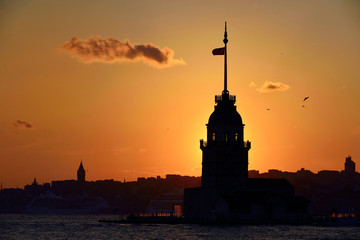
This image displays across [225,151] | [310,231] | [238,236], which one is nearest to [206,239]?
[238,236]

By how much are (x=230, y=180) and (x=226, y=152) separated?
14.8ft

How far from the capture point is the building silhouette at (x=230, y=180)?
429ft

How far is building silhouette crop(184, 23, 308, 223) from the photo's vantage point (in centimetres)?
13062

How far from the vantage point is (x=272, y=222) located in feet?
422

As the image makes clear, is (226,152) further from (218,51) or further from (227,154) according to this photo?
(218,51)

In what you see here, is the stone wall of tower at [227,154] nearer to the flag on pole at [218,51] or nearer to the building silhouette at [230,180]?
the building silhouette at [230,180]

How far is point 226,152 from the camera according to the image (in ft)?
438

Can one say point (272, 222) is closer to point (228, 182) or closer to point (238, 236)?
point (228, 182)

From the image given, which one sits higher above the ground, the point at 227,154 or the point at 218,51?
the point at 218,51

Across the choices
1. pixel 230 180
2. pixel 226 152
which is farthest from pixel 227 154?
pixel 230 180

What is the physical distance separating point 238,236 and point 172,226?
34038 millimetres

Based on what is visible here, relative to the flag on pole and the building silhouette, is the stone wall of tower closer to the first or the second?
the building silhouette

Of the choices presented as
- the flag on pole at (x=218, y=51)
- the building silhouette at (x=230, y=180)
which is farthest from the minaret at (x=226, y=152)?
the flag on pole at (x=218, y=51)

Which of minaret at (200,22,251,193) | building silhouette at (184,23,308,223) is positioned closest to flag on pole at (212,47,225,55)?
building silhouette at (184,23,308,223)
